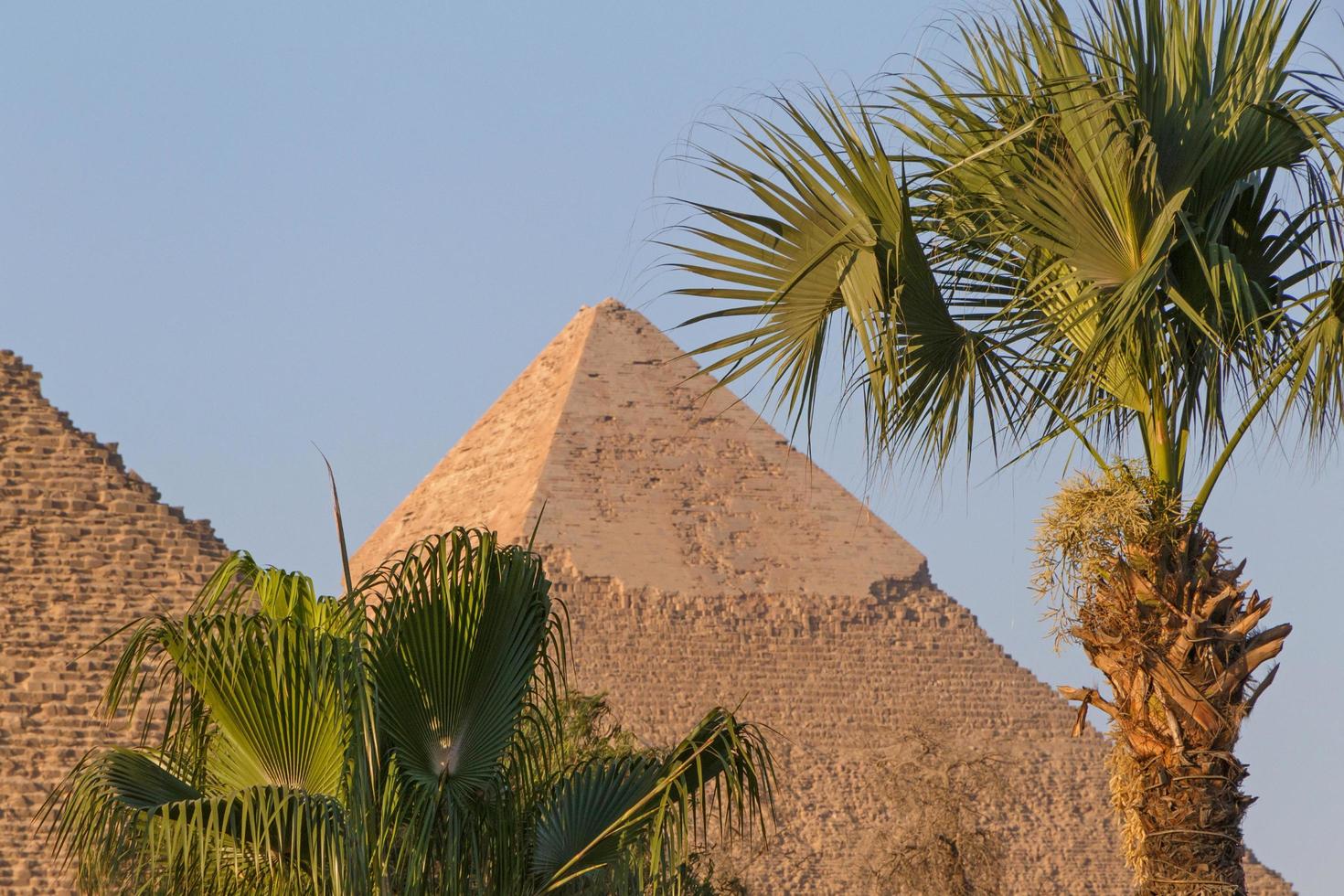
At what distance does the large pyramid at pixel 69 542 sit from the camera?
178 ft

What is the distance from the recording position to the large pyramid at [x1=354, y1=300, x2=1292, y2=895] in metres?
79.4

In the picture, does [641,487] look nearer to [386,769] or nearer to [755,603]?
[755,603]

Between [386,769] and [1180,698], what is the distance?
2.50m

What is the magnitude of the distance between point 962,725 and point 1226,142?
246ft

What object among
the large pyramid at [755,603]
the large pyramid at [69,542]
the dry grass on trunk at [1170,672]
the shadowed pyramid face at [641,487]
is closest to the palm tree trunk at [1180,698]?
the dry grass on trunk at [1170,672]

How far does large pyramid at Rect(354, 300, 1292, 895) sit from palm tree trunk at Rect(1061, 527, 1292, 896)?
6599cm

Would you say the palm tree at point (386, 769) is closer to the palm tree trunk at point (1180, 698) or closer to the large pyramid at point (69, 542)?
the palm tree trunk at point (1180, 698)

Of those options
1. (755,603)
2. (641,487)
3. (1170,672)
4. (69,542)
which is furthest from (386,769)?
(641,487)

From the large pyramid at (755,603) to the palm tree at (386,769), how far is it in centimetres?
6588

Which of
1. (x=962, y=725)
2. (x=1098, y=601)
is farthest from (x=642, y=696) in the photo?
(x=1098, y=601)

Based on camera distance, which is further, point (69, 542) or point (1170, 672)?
point (69, 542)

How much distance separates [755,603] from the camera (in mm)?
84062

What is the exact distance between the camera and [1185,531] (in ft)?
29.0

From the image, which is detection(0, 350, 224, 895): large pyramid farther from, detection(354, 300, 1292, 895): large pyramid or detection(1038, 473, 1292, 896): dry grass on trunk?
detection(1038, 473, 1292, 896): dry grass on trunk
